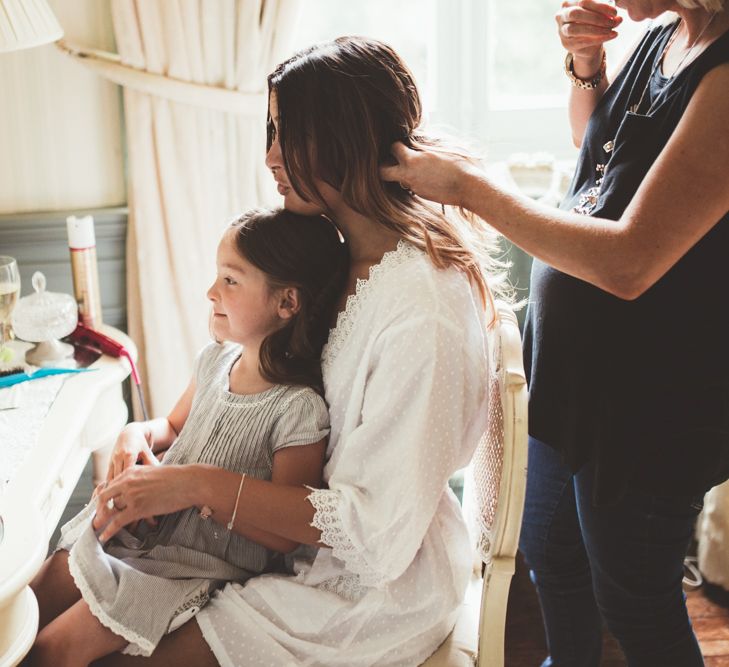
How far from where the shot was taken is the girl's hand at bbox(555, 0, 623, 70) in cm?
125

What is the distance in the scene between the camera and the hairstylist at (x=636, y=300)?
38.3 inches

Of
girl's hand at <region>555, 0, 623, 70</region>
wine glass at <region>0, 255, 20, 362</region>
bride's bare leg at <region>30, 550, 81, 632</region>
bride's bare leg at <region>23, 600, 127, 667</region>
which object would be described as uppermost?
girl's hand at <region>555, 0, 623, 70</region>

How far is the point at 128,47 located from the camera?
1.93 metres

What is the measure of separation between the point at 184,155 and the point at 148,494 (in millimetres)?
1106

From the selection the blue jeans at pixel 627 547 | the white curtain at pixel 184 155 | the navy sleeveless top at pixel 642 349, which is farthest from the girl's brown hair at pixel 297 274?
the white curtain at pixel 184 155

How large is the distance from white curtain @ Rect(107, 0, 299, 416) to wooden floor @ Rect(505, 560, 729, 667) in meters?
1.03

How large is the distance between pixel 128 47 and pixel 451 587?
4.73 ft

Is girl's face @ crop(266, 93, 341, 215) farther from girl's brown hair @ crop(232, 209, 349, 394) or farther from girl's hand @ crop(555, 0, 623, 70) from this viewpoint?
girl's hand @ crop(555, 0, 623, 70)

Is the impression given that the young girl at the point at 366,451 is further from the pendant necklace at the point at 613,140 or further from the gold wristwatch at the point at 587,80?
the gold wristwatch at the point at 587,80

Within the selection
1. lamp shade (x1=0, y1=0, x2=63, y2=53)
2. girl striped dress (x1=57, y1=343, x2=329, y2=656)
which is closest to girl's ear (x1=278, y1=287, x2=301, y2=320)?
girl striped dress (x1=57, y1=343, x2=329, y2=656)

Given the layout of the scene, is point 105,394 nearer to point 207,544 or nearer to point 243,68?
point 207,544

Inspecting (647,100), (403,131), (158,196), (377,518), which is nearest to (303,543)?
(377,518)

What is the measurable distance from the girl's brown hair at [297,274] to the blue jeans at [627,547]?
428 mm

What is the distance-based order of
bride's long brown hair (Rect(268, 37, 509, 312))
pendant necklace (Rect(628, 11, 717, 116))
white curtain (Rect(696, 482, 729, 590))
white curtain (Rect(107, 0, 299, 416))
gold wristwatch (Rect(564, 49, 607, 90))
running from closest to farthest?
pendant necklace (Rect(628, 11, 717, 116)) → bride's long brown hair (Rect(268, 37, 509, 312)) → gold wristwatch (Rect(564, 49, 607, 90)) → white curtain (Rect(107, 0, 299, 416)) → white curtain (Rect(696, 482, 729, 590))
